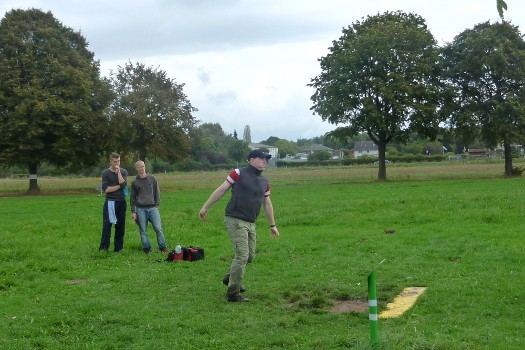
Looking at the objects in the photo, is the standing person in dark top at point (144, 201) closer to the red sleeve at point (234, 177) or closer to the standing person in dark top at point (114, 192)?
the standing person in dark top at point (114, 192)

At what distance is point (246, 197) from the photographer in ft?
31.7

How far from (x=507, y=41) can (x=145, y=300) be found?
43024 millimetres

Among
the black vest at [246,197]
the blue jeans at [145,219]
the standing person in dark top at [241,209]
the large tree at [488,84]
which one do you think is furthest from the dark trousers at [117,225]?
the large tree at [488,84]

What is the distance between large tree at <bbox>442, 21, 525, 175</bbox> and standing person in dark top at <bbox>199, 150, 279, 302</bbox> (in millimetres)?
39749

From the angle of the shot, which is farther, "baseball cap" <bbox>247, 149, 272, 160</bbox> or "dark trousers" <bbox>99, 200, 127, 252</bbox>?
"dark trousers" <bbox>99, 200, 127, 252</bbox>

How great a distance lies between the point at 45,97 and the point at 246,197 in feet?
116

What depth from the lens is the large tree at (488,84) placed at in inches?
1825

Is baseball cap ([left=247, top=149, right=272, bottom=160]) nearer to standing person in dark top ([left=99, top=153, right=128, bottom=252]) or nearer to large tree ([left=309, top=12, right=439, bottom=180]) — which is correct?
standing person in dark top ([left=99, top=153, right=128, bottom=252])

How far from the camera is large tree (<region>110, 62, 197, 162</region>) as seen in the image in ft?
154

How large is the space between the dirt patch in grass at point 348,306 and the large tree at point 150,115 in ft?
125

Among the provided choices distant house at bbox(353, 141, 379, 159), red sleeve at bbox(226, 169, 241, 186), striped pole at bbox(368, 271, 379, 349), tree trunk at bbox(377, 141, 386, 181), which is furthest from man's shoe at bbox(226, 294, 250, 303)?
distant house at bbox(353, 141, 379, 159)

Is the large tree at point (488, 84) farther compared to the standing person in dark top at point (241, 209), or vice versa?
the large tree at point (488, 84)

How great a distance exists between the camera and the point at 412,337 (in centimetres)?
672

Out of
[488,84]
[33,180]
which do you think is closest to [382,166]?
[488,84]
